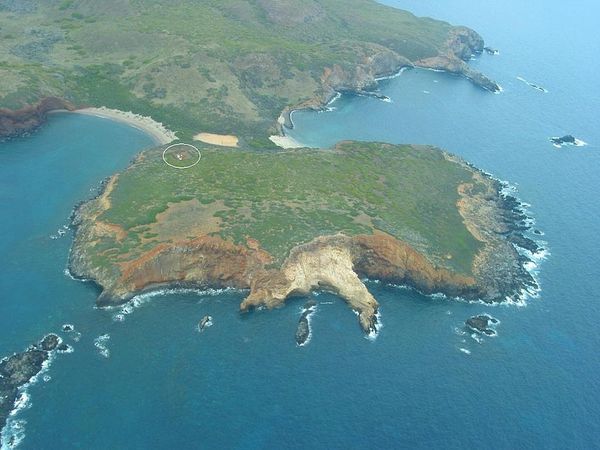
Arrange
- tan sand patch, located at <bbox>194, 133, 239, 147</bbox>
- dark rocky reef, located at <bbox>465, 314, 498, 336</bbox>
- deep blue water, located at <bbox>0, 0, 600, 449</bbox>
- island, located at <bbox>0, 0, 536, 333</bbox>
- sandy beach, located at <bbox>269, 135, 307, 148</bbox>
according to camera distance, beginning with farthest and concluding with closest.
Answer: sandy beach, located at <bbox>269, 135, 307, 148</bbox> < tan sand patch, located at <bbox>194, 133, 239, 147</bbox> < island, located at <bbox>0, 0, 536, 333</bbox> < dark rocky reef, located at <bbox>465, 314, 498, 336</bbox> < deep blue water, located at <bbox>0, 0, 600, 449</bbox>

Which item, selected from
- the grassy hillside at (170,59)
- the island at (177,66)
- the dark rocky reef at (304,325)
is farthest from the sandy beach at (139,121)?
the dark rocky reef at (304,325)

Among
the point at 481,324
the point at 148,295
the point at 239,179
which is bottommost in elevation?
the point at 148,295

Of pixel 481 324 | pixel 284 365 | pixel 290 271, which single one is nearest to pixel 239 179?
pixel 290 271

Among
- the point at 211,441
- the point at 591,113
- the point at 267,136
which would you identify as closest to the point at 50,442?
the point at 211,441

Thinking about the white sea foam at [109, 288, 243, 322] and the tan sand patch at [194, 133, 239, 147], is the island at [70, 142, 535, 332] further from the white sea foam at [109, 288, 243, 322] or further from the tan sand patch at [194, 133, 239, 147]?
the tan sand patch at [194, 133, 239, 147]

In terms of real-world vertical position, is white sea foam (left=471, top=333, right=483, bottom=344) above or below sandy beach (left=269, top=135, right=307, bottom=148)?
above

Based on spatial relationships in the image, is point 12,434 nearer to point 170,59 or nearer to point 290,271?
point 290,271

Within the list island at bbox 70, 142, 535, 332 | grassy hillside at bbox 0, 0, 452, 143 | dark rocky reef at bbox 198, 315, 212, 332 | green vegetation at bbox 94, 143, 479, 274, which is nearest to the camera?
dark rocky reef at bbox 198, 315, 212, 332

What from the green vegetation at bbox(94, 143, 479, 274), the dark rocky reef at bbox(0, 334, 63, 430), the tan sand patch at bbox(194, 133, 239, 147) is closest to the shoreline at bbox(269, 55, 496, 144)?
the tan sand patch at bbox(194, 133, 239, 147)
